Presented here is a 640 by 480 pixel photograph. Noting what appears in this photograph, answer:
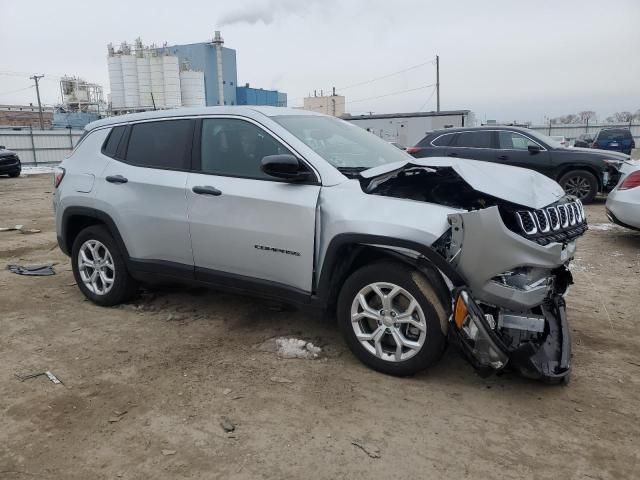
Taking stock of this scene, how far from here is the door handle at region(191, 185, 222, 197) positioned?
4.06 meters

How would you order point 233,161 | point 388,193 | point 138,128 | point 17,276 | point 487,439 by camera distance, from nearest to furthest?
point 487,439 < point 388,193 < point 233,161 < point 138,128 < point 17,276

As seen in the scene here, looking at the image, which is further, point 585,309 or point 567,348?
point 585,309

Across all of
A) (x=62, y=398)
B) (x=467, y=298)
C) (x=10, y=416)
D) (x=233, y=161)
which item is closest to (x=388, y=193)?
(x=467, y=298)

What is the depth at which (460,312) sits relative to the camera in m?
3.12

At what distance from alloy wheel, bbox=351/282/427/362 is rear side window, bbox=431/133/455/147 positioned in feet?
28.6

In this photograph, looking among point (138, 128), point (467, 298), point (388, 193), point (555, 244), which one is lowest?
point (467, 298)

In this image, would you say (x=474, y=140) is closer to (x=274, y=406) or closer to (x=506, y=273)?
(x=506, y=273)

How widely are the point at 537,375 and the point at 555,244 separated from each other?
31.9 inches

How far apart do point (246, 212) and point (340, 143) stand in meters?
0.97

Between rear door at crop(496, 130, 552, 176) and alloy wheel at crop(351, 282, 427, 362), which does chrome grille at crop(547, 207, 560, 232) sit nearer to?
alloy wheel at crop(351, 282, 427, 362)

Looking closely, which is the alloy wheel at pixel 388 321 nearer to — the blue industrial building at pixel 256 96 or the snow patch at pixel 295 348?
the snow patch at pixel 295 348

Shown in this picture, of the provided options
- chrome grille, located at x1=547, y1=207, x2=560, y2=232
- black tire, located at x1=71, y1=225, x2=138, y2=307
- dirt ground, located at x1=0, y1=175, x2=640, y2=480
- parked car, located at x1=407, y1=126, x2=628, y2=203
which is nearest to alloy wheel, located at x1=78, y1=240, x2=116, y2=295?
black tire, located at x1=71, y1=225, x2=138, y2=307

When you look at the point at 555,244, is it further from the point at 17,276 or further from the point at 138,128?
the point at 17,276

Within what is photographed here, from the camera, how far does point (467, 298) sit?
3092mm
